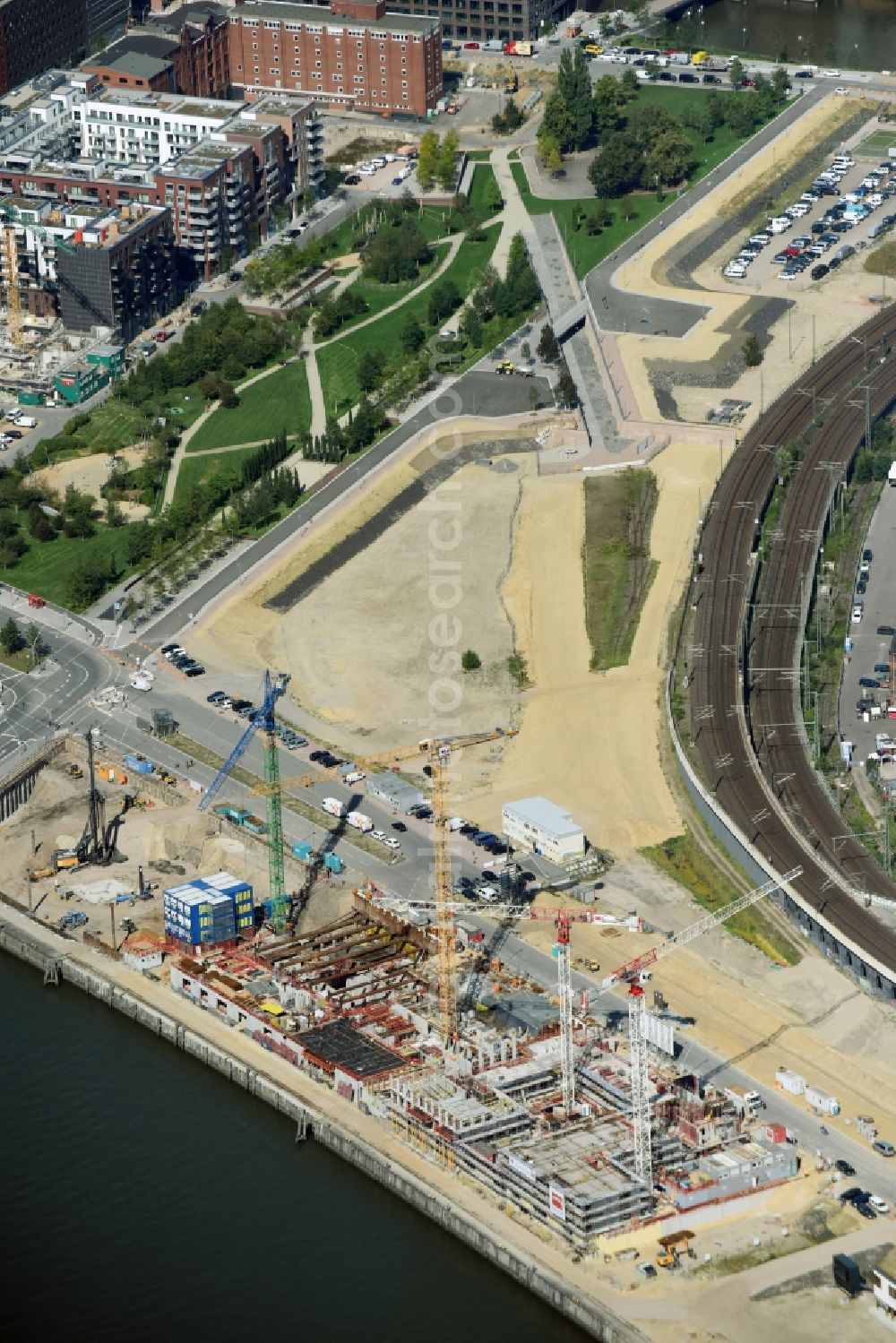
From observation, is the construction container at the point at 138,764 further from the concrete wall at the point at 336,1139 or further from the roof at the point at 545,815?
the roof at the point at 545,815

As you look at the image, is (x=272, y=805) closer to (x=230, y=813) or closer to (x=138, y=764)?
(x=230, y=813)

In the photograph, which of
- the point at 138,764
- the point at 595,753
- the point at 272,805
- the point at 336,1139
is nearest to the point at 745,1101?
the point at 336,1139

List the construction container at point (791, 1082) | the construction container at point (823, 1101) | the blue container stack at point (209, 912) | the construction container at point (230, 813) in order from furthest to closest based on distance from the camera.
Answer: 1. the construction container at point (230, 813)
2. the blue container stack at point (209, 912)
3. the construction container at point (791, 1082)
4. the construction container at point (823, 1101)

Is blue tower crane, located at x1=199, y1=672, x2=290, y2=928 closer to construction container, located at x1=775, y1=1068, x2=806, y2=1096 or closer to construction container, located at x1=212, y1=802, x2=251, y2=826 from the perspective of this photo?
construction container, located at x1=212, y1=802, x2=251, y2=826

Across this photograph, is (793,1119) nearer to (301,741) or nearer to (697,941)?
(697,941)

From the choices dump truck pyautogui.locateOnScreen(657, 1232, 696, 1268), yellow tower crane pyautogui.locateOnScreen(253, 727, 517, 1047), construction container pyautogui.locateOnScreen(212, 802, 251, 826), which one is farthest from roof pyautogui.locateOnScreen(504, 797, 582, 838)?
dump truck pyautogui.locateOnScreen(657, 1232, 696, 1268)

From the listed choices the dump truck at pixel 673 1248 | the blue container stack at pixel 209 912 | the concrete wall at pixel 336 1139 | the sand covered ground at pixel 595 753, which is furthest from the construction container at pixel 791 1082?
the blue container stack at pixel 209 912
